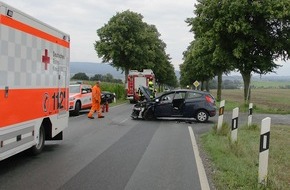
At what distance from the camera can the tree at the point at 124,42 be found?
52.9 m

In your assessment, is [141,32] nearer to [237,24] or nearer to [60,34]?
[237,24]

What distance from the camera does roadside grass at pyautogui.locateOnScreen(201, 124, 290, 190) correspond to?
760 centimetres

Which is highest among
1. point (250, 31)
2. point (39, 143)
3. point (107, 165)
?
point (250, 31)

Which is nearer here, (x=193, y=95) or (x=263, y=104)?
(x=193, y=95)

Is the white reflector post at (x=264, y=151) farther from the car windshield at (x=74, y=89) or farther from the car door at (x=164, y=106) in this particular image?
the car windshield at (x=74, y=89)

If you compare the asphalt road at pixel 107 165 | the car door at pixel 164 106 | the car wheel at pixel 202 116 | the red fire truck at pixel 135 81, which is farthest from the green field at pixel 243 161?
the red fire truck at pixel 135 81

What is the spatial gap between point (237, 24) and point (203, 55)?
8581 millimetres

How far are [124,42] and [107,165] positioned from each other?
147 ft

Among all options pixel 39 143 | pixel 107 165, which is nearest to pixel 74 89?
pixel 39 143

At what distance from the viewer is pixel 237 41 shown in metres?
30.3

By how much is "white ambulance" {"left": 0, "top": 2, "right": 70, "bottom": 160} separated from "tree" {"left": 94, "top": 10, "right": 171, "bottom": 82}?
41.5m

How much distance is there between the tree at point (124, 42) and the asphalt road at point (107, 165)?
39230mm

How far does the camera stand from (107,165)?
9.15 metres

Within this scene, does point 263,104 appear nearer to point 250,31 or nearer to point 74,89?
point 250,31
